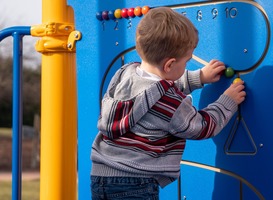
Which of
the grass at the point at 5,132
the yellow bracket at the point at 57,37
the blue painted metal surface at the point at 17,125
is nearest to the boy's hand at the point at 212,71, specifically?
the yellow bracket at the point at 57,37

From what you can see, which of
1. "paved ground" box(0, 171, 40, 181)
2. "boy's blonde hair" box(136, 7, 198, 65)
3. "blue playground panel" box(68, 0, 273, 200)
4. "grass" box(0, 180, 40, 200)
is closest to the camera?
"boy's blonde hair" box(136, 7, 198, 65)

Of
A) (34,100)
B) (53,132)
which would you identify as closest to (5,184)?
(34,100)

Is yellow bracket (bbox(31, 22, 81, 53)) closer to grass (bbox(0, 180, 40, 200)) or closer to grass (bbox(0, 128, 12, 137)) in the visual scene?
grass (bbox(0, 180, 40, 200))

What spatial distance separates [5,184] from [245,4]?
10947mm

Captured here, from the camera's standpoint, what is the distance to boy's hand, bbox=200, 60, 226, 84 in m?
1.82

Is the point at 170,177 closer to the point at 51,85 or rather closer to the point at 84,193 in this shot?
the point at 84,193

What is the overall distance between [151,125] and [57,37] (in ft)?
2.24

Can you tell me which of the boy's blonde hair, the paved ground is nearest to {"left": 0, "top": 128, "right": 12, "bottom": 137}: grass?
the paved ground

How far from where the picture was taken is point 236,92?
177 centimetres

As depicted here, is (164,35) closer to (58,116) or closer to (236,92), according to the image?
(236,92)

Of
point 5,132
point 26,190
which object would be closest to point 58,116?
point 26,190

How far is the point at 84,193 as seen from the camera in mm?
2178

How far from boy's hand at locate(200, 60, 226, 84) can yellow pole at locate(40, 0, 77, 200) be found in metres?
0.57

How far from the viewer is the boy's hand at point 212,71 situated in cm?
182
